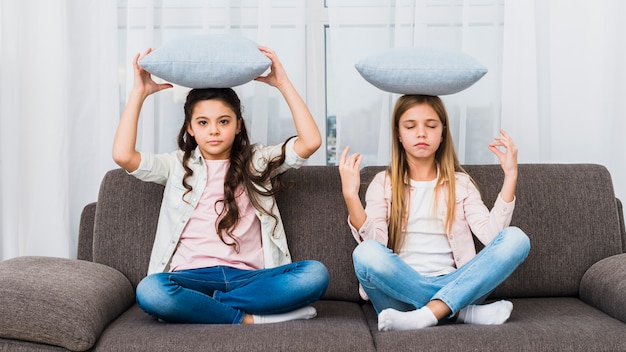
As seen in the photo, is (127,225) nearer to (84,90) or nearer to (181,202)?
(181,202)

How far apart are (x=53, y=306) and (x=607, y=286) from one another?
1455 millimetres

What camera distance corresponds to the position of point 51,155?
280 cm

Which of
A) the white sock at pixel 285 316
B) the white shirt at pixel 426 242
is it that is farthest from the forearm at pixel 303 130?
the white sock at pixel 285 316

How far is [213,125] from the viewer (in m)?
2.26

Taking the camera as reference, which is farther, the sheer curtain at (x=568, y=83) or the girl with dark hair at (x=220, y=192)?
the sheer curtain at (x=568, y=83)

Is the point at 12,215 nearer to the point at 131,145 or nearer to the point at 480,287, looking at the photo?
the point at 131,145

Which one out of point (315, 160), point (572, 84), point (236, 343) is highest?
point (572, 84)

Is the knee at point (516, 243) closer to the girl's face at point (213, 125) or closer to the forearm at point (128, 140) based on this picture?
the girl's face at point (213, 125)

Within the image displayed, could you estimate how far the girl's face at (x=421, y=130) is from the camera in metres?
2.27

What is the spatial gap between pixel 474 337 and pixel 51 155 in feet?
5.53

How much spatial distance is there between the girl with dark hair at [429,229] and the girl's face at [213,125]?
0.36m

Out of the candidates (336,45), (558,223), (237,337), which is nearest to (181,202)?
(237,337)

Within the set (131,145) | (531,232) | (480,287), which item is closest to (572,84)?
(531,232)

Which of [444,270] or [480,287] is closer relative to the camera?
[480,287]
